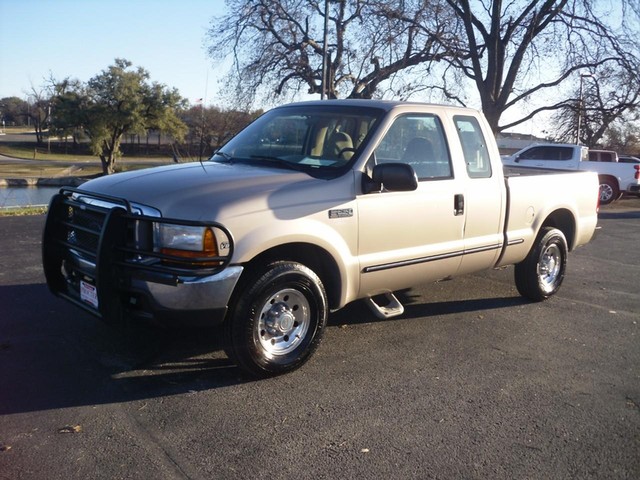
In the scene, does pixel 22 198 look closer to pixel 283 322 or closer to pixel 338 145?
pixel 338 145

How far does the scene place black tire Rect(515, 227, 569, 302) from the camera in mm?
6449

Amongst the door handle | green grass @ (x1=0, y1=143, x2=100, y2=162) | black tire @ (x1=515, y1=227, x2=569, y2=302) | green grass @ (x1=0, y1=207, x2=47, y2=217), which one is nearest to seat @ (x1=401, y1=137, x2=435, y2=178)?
the door handle

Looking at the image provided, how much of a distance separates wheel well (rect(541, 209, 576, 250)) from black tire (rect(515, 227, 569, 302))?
0.61 feet

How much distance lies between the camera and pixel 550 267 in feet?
22.2

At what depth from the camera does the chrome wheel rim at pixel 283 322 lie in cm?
429

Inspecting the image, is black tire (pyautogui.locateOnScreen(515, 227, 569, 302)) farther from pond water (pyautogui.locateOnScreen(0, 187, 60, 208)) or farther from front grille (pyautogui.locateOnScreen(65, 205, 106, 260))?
pond water (pyautogui.locateOnScreen(0, 187, 60, 208))

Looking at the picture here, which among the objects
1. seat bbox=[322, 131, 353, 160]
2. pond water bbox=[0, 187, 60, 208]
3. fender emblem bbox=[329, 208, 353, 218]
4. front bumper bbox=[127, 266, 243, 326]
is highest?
seat bbox=[322, 131, 353, 160]

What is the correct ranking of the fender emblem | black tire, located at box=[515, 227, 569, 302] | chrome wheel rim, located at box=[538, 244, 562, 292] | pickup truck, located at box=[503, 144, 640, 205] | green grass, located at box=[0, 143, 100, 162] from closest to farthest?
the fender emblem
black tire, located at box=[515, 227, 569, 302]
chrome wheel rim, located at box=[538, 244, 562, 292]
pickup truck, located at box=[503, 144, 640, 205]
green grass, located at box=[0, 143, 100, 162]

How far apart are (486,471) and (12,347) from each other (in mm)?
3540

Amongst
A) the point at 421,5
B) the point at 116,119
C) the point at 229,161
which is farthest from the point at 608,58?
the point at 116,119

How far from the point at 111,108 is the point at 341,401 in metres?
44.3

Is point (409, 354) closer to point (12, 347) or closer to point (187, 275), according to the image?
point (187, 275)

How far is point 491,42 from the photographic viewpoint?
2417 cm

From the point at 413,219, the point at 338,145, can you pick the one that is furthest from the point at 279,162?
the point at 413,219
